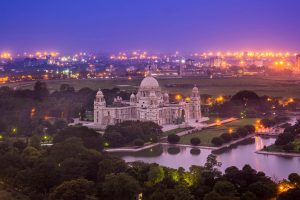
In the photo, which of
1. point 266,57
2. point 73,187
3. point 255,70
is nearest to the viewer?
point 73,187

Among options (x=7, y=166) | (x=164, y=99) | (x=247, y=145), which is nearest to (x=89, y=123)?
(x=164, y=99)

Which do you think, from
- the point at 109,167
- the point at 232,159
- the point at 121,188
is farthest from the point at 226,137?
the point at 121,188

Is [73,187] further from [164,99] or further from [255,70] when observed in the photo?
[255,70]

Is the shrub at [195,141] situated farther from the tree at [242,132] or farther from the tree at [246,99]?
the tree at [246,99]

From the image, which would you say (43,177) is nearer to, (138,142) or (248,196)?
(248,196)

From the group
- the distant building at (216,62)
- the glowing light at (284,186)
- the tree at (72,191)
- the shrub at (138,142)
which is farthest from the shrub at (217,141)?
the distant building at (216,62)
